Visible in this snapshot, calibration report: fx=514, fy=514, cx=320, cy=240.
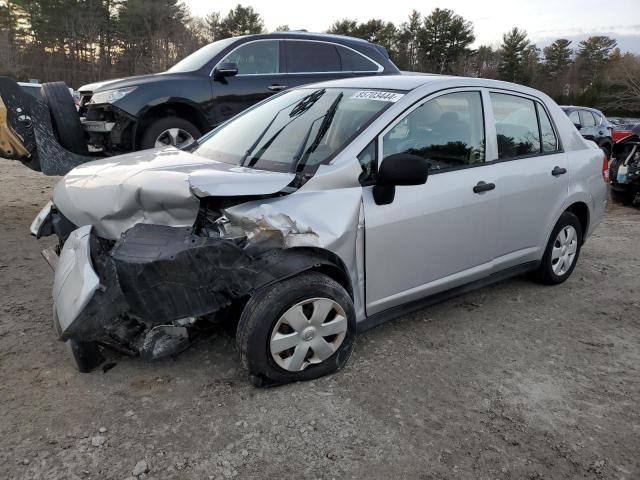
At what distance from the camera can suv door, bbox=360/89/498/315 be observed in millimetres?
3096

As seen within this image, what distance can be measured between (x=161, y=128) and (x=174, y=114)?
0.98ft

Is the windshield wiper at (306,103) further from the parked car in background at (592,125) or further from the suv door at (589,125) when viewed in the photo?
the suv door at (589,125)

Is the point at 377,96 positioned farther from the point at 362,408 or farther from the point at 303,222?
the point at 362,408

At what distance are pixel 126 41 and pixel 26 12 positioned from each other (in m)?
7.90

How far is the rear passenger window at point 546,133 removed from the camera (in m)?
4.25

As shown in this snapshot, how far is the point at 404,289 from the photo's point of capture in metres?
3.27

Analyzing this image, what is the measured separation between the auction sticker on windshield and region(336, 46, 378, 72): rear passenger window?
4275 mm

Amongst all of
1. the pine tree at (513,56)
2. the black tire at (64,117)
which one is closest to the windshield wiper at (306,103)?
the black tire at (64,117)

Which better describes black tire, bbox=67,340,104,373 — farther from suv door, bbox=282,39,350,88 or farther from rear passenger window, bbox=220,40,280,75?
suv door, bbox=282,39,350,88

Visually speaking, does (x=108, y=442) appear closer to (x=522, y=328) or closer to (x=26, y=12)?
(x=522, y=328)

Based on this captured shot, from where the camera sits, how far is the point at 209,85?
21.5 ft

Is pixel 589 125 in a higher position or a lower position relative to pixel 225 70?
lower

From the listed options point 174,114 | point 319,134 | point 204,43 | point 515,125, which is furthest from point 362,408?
point 204,43

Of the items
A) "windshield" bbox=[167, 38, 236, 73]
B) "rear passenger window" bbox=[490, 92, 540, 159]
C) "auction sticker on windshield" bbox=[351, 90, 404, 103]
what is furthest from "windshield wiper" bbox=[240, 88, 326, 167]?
"windshield" bbox=[167, 38, 236, 73]
